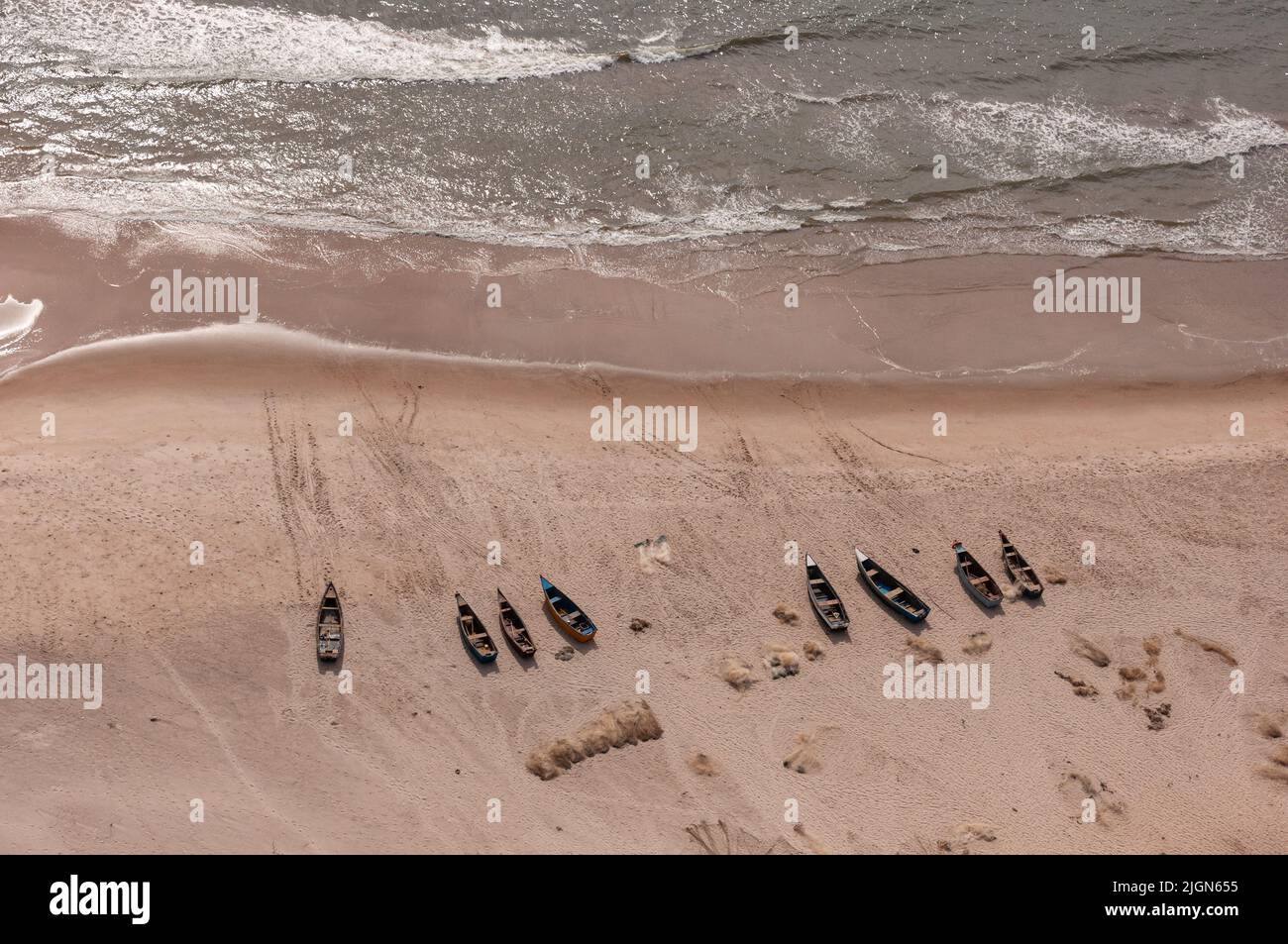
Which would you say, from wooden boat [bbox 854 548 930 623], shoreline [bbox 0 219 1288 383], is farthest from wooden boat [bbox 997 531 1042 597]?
shoreline [bbox 0 219 1288 383]

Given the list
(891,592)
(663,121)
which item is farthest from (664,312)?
(891,592)

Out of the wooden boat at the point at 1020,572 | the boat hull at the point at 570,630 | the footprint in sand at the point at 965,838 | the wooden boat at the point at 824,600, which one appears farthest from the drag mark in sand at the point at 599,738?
the wooden boat at the point at 1020,572

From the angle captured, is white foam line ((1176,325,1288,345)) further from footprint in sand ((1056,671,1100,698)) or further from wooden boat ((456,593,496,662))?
wooden boat ((456,593,496,662))

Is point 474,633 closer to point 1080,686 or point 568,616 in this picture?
point 568,616

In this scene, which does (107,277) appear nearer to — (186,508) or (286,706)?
(186,508)
